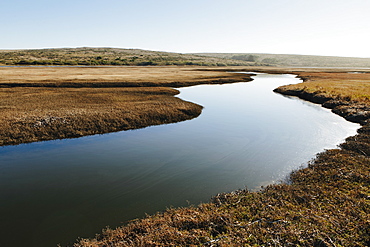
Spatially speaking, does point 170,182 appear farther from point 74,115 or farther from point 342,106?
point 342,106

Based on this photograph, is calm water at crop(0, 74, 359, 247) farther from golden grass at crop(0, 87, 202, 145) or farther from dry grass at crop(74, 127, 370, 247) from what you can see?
golden grass at crop(0, 87, 202, 145)

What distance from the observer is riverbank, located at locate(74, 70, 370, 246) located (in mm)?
6902

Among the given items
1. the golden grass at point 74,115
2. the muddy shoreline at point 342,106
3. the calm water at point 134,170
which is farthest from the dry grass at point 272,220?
the muddy shoreline at point 342,106

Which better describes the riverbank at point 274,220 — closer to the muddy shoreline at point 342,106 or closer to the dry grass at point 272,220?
the dry grass at point 272,220

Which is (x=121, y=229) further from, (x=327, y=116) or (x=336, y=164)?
(x=327, y=116)

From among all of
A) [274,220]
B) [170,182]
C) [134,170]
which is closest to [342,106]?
[170,182]

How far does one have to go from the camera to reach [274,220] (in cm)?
796

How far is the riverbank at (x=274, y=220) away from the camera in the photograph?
22.6ft

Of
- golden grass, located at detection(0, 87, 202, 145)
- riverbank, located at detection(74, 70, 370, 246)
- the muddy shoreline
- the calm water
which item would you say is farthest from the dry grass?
the muddy shoreline

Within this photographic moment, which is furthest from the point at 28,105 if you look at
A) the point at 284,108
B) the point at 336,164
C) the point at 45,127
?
the point at 284,108

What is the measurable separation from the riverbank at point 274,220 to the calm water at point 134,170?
1467 millimetres

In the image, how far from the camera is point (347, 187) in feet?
34.1

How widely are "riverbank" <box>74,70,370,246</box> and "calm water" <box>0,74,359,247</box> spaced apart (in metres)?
1.47

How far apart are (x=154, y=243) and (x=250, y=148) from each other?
12731mm
